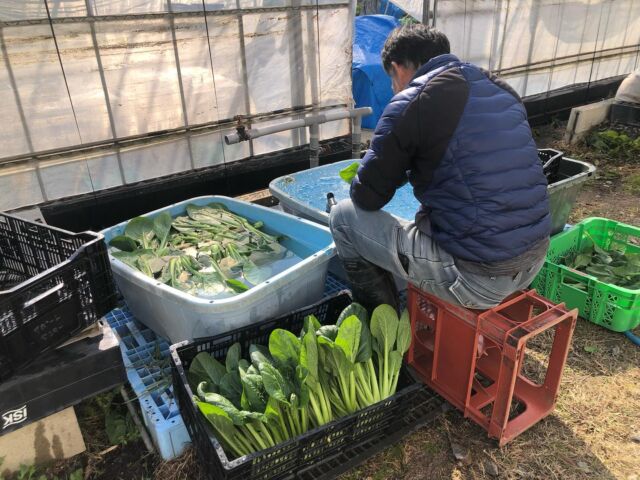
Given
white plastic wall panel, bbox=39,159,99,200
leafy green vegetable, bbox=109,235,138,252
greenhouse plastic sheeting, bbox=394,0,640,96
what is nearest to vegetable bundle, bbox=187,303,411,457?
leafy green vegetable, bbox=109,235,138,252

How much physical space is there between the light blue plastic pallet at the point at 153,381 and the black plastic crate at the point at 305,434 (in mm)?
96

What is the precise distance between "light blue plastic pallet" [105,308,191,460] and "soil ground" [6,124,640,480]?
11 centimetres

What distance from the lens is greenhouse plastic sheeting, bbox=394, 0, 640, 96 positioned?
597 cm

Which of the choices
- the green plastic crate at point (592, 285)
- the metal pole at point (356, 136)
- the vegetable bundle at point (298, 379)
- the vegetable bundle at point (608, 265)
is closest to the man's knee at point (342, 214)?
the vegetable bundle at point (298, 379)

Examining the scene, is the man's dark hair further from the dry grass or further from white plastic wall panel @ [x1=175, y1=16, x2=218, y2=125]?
white plastic wall panel @ [x1=175, y1=16, x2=218, y2=125]

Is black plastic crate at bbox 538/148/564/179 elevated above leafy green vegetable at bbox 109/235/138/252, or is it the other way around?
black plastic crate at bbox 538/148/564/179

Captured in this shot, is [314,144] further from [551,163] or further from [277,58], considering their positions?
[551,163]

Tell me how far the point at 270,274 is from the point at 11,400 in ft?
4.49

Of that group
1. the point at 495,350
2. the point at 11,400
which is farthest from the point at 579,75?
the point at 11,400

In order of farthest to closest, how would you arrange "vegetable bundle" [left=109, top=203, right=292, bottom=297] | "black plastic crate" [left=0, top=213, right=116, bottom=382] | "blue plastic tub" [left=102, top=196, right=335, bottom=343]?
"vegetable bundle" [left=109, top=203, right=292, bottom=297] → "blue plastic tub" [left=102, top=196, right=335, bottom=343] → "black plastic crate" [left=0, top=213, right=116, bottom=382]

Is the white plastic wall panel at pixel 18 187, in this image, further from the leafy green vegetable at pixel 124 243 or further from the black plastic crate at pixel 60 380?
the black plastic crate at pixel 60 380

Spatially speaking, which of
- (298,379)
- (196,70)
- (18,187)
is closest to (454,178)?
(298,379)

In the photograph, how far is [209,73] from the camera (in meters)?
4.05

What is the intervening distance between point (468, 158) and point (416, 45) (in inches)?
23.1
